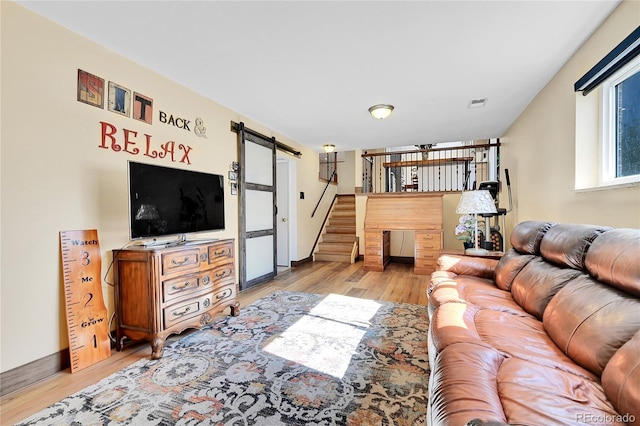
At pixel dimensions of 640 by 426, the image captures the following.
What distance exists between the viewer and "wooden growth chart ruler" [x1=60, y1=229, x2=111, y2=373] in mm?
2010

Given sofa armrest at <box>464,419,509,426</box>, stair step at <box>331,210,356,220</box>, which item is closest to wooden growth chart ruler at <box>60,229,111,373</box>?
sofa armrest at <box>464,419,509,426</box>

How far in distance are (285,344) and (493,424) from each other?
1.85m

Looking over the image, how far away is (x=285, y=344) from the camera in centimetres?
233

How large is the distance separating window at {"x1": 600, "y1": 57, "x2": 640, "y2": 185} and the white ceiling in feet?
1.42

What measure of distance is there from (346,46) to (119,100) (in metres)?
1.98

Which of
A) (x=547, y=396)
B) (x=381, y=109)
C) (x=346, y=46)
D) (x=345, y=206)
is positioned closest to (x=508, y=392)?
(x=547, y=396)

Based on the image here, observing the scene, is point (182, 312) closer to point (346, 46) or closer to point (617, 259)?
point (346, 46)

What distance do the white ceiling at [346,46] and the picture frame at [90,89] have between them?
298 mm

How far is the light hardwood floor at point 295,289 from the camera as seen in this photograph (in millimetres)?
1678

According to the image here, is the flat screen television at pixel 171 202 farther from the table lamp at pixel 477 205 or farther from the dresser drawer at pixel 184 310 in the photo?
the table lamp at pixel 477 205

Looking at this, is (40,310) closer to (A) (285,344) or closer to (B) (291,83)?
(A) (285,344)

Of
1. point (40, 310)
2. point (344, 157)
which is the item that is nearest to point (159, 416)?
point (40, 310)

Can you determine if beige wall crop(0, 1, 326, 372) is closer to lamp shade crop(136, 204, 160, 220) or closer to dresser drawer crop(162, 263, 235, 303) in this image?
lamp shade crop(136, 204, 160, 220)

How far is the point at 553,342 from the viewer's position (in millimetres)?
1421
